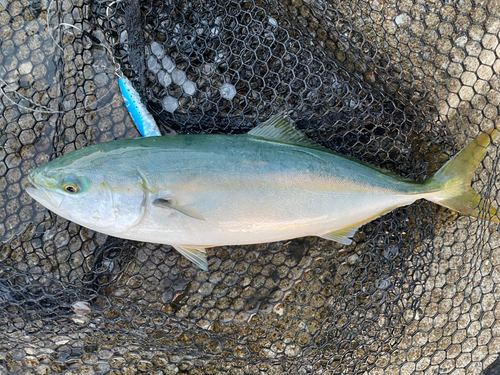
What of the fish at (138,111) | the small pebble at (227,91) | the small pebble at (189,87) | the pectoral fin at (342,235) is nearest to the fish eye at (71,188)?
the fish at (138,111)

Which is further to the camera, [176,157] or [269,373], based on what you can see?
[269,373]

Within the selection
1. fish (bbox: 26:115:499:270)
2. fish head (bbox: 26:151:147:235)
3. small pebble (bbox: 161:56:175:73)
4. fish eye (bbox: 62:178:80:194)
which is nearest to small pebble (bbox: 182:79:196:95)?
small pebble (bbox: 161:56:175:73)

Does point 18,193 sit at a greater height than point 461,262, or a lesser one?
lesser

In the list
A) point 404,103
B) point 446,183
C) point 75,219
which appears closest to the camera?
point 75,219

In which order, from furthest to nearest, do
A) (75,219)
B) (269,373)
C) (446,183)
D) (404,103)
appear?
1. (269,373)
2. (404,103)
3. (446,183)
4. (75,219)

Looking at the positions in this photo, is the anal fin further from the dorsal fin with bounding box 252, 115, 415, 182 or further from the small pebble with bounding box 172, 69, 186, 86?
the small pebble with bounding box 172, 69, 186, 86

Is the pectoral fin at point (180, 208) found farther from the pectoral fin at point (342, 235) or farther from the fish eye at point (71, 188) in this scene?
the pectoral fin at point (342, 235)

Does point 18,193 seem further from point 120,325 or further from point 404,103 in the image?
point 404,103

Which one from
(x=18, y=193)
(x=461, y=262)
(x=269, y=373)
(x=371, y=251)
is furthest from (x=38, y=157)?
(x=461, y=262)
